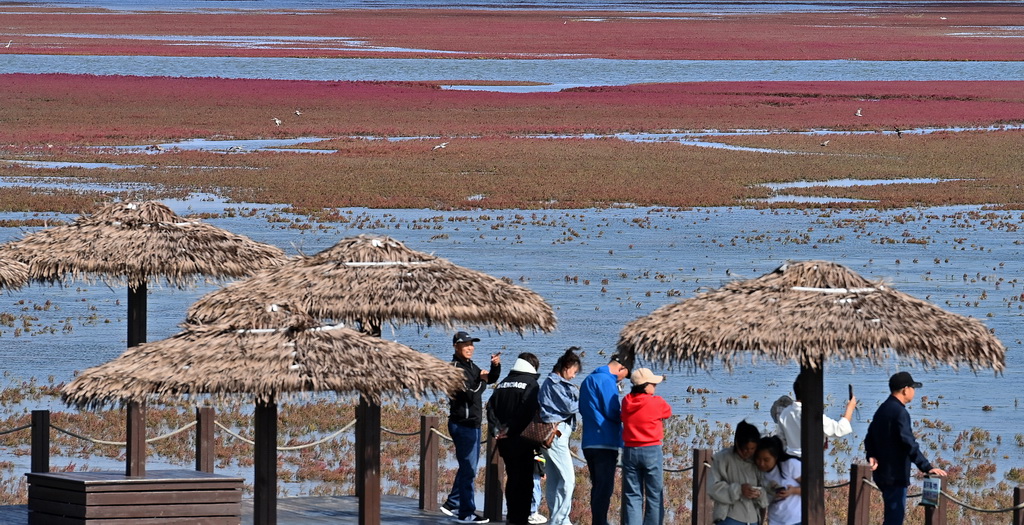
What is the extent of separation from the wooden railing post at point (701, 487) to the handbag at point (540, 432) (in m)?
1.09

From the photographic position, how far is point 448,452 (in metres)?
17.5

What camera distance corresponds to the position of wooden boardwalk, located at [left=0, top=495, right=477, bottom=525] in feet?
43.4

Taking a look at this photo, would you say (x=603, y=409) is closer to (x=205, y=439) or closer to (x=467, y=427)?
(x=467, y=427)

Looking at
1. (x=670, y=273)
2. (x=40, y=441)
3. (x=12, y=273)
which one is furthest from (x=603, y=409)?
(x=670, y=273)

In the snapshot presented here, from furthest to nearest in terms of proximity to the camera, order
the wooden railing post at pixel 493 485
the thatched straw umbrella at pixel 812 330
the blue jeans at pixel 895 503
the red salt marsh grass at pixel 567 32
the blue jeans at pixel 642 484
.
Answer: the red salt marsh grass at pixel 567 32 → the wooden railing post at pixel 493 485 → the blue jeans at pixel 642 484 → the blue jeans at pixel 895 503 → the thatched straw umbrella at pixel 812 330

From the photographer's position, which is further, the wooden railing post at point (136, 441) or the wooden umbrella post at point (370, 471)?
the wooden railing post at point (136, 441)

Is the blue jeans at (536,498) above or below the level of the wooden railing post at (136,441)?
below

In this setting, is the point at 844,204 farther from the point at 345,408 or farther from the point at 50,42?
the point at 50,42

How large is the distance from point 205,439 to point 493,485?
2.50 m

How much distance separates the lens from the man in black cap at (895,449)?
11516mm

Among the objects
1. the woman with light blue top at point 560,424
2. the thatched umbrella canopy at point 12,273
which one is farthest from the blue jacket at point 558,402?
the thatched umbrella canopy at point 12,273

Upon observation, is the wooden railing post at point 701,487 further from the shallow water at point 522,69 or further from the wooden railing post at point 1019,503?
the shallow water at point 522,69

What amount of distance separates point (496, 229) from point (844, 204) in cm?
1062

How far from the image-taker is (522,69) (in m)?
108
